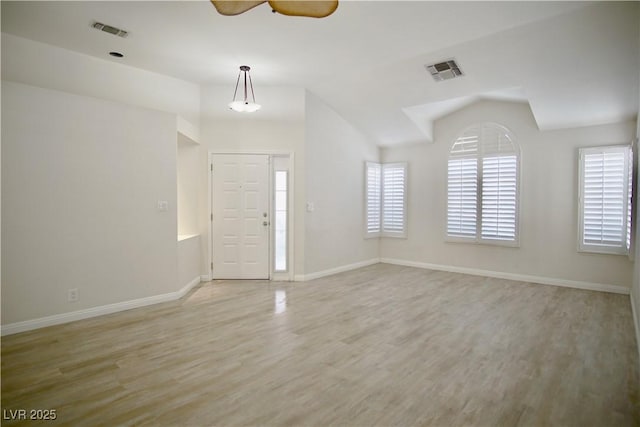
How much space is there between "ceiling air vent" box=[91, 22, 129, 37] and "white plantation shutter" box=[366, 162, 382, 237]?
Answer: 466 cm

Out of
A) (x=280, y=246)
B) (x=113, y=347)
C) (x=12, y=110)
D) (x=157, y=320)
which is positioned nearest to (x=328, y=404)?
(x=113, y=347)

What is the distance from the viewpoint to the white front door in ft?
18.4

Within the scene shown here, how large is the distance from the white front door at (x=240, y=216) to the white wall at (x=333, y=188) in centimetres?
72

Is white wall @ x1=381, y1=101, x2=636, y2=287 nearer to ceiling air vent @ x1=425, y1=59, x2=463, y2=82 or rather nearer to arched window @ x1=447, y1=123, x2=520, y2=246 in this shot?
arched window @ x1=447, y1=123, x2=520, y2=246

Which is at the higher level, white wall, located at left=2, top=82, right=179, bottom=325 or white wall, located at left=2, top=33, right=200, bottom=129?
white wall, located at left=2, top=33, right=200, bottom=129

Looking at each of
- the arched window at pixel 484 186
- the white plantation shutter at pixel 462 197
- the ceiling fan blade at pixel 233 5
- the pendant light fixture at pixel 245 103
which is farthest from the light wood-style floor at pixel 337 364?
the ceiling fan blade at pixel 233 5

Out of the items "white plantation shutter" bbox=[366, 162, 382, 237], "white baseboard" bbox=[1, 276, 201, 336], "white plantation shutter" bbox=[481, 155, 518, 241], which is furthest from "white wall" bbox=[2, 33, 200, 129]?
"white plantation shutter" bbox=[481, 155, 518, 241]

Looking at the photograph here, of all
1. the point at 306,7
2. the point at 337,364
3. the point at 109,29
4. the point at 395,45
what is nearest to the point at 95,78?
the point at 109,29

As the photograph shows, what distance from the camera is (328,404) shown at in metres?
2.29

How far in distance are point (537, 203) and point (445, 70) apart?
2708 mm

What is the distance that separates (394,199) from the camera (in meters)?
7.32

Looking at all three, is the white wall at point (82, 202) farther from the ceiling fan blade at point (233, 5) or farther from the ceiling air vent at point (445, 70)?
the ceiling air vent at point (445, 70)

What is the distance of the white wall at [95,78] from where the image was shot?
12.2 feet

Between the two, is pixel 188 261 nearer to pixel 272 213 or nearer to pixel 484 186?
pixel 272 213
